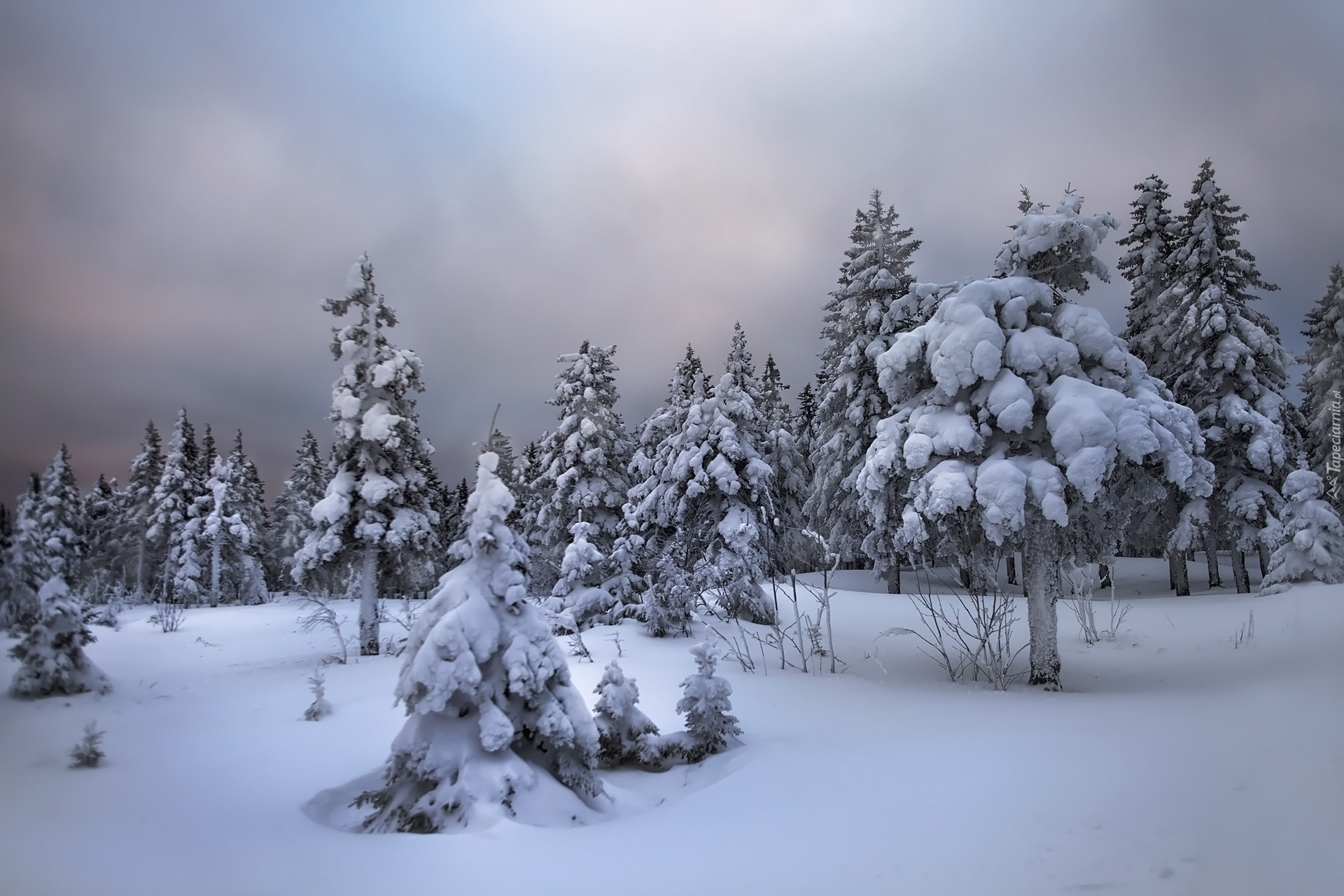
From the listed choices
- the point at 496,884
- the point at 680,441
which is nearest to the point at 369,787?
the point at 496,884

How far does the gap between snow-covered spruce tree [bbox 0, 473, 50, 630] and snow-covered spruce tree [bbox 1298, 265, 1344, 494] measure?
7.42 metres

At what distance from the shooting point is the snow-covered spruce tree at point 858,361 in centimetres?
2352

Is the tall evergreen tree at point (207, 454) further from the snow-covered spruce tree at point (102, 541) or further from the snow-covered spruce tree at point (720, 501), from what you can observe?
the snow-covered spruce tree at point (720, 501)

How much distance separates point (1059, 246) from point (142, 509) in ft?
40.3

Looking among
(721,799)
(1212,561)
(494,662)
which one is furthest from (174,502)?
(1212,561)

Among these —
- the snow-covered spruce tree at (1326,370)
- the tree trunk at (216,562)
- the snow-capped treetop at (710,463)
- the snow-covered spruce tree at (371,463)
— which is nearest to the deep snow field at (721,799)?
the tree trunk at (216,562)

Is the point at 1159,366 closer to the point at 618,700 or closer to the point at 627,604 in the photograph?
the point at 627,604

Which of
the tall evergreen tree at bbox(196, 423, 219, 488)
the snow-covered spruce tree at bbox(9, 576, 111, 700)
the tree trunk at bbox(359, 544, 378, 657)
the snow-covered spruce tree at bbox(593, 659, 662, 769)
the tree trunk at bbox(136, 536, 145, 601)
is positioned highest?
the tall evergreen tree at bbox(196, 423, 219, 488)

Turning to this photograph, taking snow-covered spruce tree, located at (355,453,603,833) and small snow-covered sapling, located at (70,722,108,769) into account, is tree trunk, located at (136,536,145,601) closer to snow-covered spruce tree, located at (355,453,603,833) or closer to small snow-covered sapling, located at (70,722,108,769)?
small snow-covered sapling, located at (70,722,108,769)

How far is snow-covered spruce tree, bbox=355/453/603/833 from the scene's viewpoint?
15.6ft

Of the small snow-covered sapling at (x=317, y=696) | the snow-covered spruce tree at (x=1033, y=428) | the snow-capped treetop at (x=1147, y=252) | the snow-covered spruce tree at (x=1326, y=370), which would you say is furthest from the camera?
the snow-capped treetop at (x=1147, y=252)

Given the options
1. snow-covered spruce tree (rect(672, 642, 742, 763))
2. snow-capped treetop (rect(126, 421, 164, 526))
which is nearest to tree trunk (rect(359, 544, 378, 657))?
snow-covered spruce tree (rect(672, 642, 742, 763))

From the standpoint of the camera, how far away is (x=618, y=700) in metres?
6.81

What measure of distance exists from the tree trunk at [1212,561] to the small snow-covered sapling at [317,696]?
26.1 m
